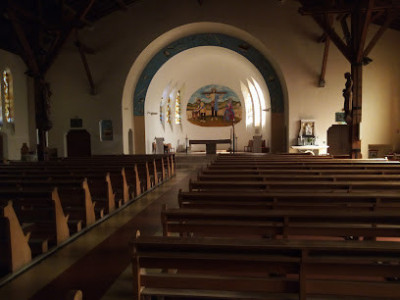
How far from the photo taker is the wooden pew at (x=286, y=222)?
9.25 ft

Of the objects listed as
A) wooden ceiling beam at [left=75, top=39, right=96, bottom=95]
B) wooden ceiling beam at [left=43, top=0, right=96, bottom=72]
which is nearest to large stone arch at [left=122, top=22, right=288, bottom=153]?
wooden ceiling beam at [left=75, top=39, right=96, bottom=95]

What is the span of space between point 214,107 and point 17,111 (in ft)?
44.8

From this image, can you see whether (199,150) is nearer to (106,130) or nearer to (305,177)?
(106,130)

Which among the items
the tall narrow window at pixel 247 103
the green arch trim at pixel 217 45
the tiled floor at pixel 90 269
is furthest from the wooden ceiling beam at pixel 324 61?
the tiled floor at pixel 90 269

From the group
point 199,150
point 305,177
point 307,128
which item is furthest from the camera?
point 199,150

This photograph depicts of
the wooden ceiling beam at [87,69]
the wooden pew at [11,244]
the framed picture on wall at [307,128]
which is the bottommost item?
the wooden pew at [11,244]

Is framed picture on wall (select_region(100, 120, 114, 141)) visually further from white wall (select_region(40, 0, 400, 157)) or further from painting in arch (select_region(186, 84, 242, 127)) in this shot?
painting in arch (select_region(186, 84, 242, 127))

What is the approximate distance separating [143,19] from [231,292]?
16.0 meters

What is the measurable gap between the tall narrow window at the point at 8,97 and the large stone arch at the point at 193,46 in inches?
191

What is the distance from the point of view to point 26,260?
3.85m

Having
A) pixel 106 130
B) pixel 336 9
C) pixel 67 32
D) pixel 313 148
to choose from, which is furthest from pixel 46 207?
pixel 313 148

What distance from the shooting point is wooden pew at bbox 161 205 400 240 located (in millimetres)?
2820

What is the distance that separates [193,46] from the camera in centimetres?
1752

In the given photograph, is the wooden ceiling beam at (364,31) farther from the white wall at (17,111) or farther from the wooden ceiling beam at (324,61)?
the white wall at (17,111)
